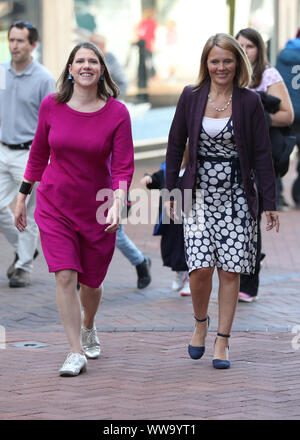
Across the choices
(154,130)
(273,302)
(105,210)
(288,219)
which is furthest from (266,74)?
(154,130)

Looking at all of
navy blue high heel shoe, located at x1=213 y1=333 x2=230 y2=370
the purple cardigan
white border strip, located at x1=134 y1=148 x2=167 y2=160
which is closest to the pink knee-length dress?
the purple cardigan

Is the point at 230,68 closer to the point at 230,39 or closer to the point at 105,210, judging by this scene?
the point at 230,39

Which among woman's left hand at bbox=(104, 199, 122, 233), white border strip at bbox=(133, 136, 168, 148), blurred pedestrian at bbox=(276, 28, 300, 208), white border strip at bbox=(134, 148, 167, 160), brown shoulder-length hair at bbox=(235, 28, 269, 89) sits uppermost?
brown shoulder-length hair at bbox=(235, 28, 269, 89)

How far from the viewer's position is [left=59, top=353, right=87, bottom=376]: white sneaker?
5504 mm

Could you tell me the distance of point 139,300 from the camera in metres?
7.73

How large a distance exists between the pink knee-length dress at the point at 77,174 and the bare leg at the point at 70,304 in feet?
0.20

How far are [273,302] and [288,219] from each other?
429 cm

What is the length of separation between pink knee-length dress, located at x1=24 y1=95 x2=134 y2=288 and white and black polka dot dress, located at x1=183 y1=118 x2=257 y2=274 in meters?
0.45

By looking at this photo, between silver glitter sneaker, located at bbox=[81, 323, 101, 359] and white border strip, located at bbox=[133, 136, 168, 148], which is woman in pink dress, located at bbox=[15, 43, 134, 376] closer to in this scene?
silver glitter sneaker, located at bbox=[81, 323, 101, 359]

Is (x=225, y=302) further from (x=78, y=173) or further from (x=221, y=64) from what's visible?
(x=221, y=64)

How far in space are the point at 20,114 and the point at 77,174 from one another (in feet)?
8.69

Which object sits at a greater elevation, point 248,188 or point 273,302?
point 248,188

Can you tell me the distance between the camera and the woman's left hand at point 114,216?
534 cm

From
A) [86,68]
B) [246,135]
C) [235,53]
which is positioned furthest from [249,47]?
[86,68]
